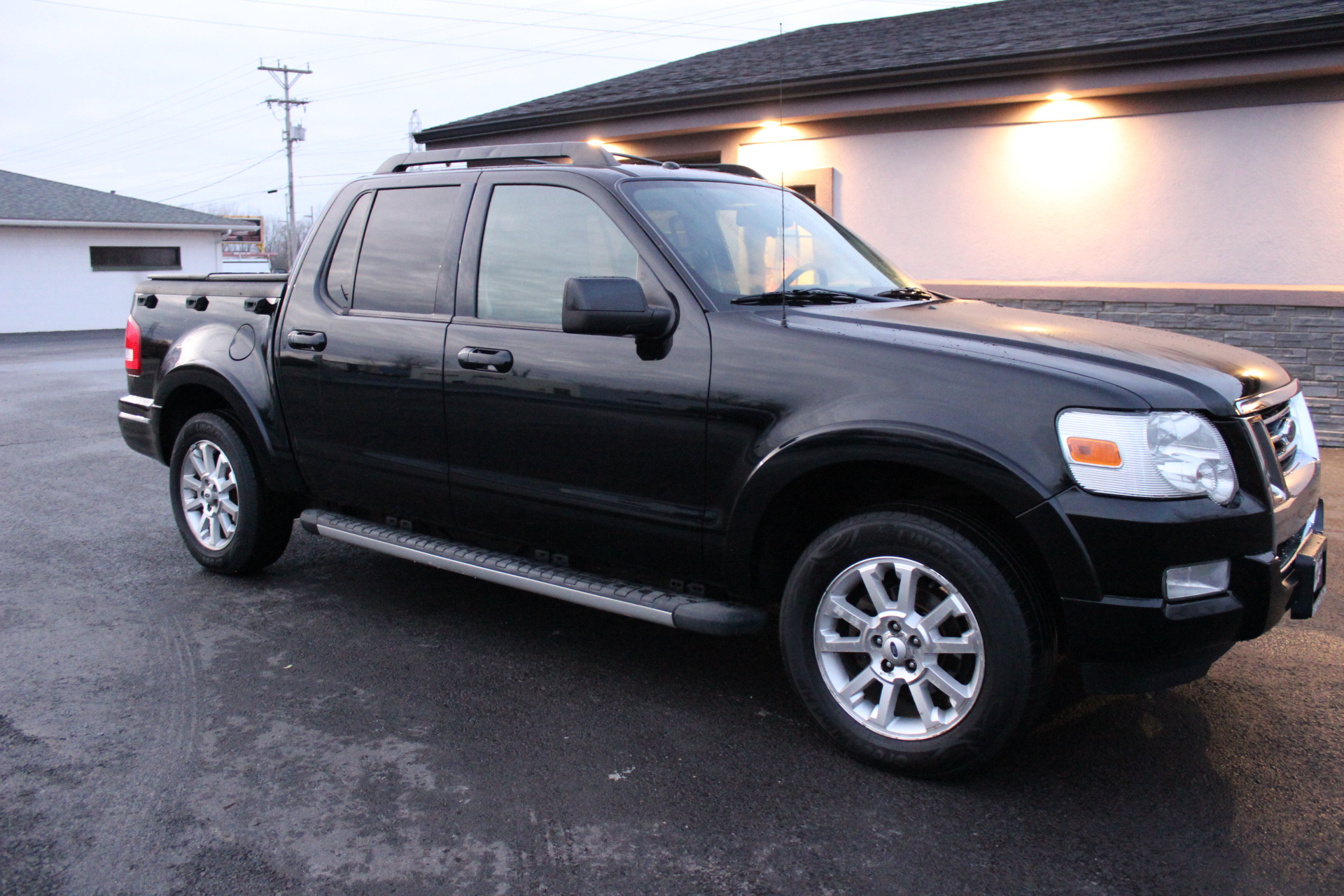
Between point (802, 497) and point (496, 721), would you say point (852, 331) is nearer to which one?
point (802, 497)

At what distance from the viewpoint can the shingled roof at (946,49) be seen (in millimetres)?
8812

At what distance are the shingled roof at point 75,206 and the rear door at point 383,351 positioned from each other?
3131cm

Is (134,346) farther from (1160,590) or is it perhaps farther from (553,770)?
(1160,590)

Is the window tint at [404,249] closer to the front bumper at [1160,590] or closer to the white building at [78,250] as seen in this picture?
the front bumper at [1160,590]

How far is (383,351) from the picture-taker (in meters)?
4.38

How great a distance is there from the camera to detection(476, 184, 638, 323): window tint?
12.8ft

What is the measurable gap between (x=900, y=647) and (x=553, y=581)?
4.38 feet

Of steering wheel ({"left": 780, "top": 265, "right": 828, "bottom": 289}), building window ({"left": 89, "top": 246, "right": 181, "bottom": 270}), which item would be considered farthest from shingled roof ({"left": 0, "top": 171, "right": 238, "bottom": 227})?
steering wheel ({"left": 780, "top": 265, "right": 828, "bottom": 289})

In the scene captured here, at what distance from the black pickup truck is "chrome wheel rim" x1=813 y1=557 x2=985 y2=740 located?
0.01 metres

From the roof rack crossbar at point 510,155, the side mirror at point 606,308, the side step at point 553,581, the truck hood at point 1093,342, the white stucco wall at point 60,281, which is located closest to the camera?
the truck hood at point 1093,342

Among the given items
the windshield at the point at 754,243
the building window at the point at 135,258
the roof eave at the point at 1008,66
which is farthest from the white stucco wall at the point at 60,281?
the windshield at the point at 754,243

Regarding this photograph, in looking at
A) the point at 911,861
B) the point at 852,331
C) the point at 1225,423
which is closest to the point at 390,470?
the point at 852,331

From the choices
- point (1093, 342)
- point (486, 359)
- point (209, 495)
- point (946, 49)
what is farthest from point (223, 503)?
point (946, 49)

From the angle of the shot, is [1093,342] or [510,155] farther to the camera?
[510,155]
